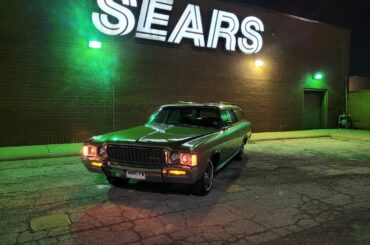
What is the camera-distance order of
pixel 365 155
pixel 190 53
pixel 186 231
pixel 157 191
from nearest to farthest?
pixel 186 231 < pixel 157 191 < pixel 365 155 < pixel 190 53

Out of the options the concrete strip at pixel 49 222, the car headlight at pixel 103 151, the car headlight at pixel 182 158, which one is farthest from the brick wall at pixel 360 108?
the concrete strip at pixel 49 222

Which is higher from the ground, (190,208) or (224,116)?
(224,116)

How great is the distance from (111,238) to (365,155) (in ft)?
32.3

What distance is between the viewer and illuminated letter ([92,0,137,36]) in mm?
12617

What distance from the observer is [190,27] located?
15.0 meters

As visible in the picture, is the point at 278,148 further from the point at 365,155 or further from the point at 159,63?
the point at 159,63

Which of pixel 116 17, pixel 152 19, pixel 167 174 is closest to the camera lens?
pixel 167 174

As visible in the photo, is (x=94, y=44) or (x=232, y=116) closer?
(x=232, y=116)

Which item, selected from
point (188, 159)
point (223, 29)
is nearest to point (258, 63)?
point (223, 29)

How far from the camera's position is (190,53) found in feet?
50.3

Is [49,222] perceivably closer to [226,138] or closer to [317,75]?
[226,138]

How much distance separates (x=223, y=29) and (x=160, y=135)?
11.2 meters

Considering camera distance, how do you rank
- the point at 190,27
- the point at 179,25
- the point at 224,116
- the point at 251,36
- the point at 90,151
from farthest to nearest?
the point at 251,36 < the point at 190,27 < the point at 179,25 < the point at 224,116 < the point at 90,151

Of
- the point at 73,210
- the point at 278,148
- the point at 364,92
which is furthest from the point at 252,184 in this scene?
the point at 364,92
